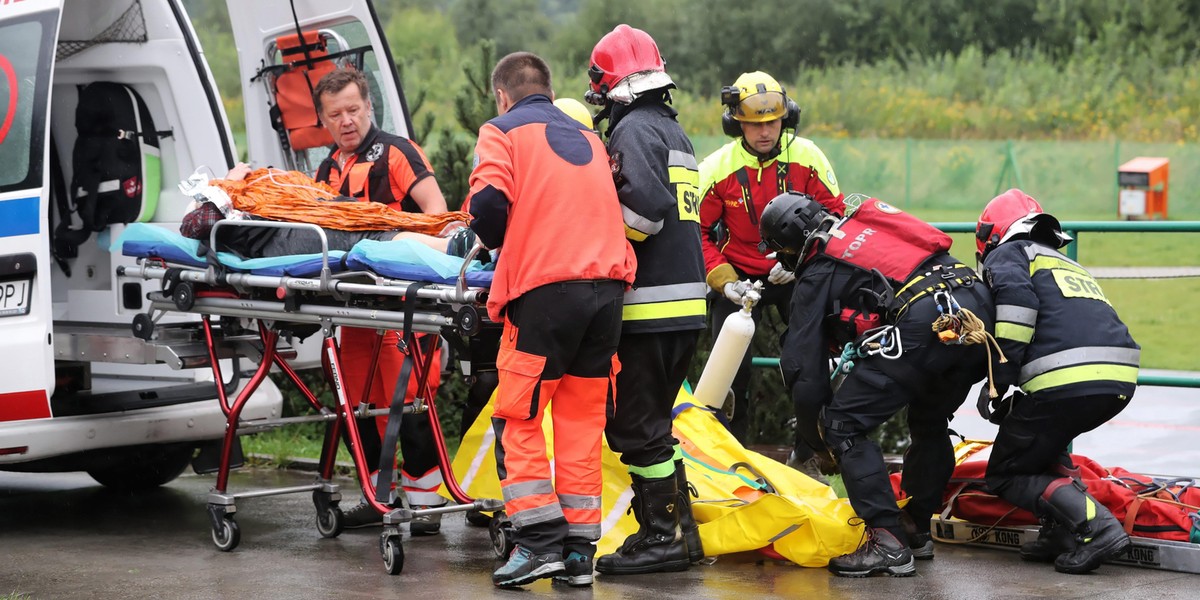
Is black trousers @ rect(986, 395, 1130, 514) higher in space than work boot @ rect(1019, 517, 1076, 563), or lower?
higher

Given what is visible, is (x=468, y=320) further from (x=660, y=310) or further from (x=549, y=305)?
(x=660, y=310)

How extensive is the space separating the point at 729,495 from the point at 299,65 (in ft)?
10.1

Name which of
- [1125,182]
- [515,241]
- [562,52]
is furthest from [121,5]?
[562,52]

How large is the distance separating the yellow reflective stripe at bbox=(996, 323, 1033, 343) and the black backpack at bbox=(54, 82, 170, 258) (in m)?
4.03

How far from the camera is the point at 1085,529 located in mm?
5668

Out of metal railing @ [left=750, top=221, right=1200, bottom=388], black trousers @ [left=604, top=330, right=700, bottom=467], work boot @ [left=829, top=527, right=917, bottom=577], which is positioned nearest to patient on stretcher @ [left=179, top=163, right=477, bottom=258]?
black trousers @ [left=604, top=330, right=700, bottom=467]

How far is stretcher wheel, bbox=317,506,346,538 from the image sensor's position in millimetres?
6438

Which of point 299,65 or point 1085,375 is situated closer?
point 1085,375

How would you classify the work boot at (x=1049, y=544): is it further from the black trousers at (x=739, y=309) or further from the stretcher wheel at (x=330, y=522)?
the stretcher wheel at (x=330, y=522)

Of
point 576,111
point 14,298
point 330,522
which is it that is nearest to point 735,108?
point 576,111

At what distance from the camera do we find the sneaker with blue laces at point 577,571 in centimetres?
542

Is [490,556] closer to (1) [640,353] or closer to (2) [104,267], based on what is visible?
(1) [640,353]

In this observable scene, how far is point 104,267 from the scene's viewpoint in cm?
729

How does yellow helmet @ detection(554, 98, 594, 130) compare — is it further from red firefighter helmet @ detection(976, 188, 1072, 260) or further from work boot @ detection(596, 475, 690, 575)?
red firefighter helmet @ detection(976, 188, 1072, 260)
